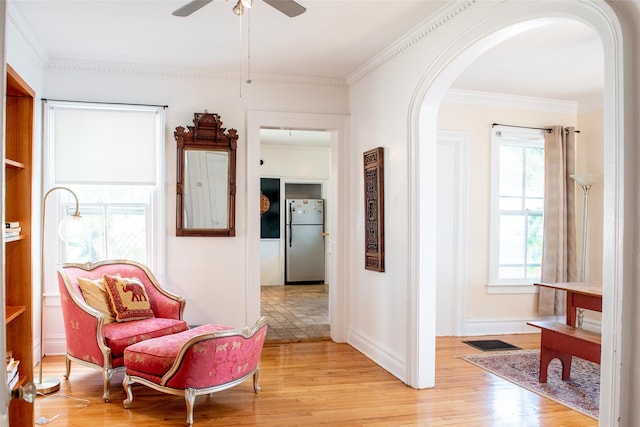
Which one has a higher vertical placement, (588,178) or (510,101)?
(510,101)

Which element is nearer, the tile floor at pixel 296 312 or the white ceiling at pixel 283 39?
the white ceiling at pixel 283 39

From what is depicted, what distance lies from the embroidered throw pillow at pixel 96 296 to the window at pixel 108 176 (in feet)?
2.79

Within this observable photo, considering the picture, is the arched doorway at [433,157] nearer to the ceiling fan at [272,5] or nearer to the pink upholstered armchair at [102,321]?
the ceiling fan at [272,5]

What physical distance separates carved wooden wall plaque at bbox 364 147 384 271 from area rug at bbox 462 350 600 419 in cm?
128

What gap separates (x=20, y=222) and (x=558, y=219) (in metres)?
5.14

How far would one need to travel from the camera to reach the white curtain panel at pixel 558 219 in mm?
5484

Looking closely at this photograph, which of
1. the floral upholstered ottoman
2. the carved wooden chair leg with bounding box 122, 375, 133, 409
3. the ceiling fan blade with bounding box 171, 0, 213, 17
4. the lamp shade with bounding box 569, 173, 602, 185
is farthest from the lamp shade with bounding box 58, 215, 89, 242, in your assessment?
the lamp shade with bounding box 569, 173, 602, 185

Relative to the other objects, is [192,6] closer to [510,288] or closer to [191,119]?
[191,119]

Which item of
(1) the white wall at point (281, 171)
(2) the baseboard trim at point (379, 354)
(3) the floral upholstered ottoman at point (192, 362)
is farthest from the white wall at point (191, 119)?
(1) the white wall at point (281, 171)

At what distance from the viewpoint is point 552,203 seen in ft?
18.0

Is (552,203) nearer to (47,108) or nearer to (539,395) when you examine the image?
(539,395)

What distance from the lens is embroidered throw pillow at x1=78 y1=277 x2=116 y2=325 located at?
12.3 feet

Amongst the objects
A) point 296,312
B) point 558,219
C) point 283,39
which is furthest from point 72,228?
point 558,219

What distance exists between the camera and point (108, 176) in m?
4.56
